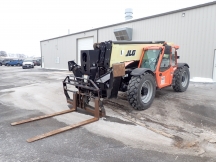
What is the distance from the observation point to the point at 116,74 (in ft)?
14.8

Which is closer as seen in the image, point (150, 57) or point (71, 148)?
point (71, 148)

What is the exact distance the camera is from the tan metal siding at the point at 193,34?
10219 mm

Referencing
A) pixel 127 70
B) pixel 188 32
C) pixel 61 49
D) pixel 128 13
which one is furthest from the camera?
pixel 61 49

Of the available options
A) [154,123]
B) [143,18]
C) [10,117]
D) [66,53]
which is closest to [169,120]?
[154,123]

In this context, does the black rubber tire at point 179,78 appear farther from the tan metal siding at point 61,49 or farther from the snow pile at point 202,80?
the tan metal siding at point 61,49

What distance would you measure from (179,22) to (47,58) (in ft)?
74.9

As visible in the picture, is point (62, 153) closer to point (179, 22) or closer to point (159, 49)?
point (159, 49)

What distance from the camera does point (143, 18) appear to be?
13578 millimetres

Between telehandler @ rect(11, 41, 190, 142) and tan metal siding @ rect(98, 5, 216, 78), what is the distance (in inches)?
223

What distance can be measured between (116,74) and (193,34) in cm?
863

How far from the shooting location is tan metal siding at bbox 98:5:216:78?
10.2 metres

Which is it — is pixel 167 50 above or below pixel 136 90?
above

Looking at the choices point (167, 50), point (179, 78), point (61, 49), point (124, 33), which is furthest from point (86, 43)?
point (167, 50)

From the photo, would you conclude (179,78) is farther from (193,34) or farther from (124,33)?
(124,33)
